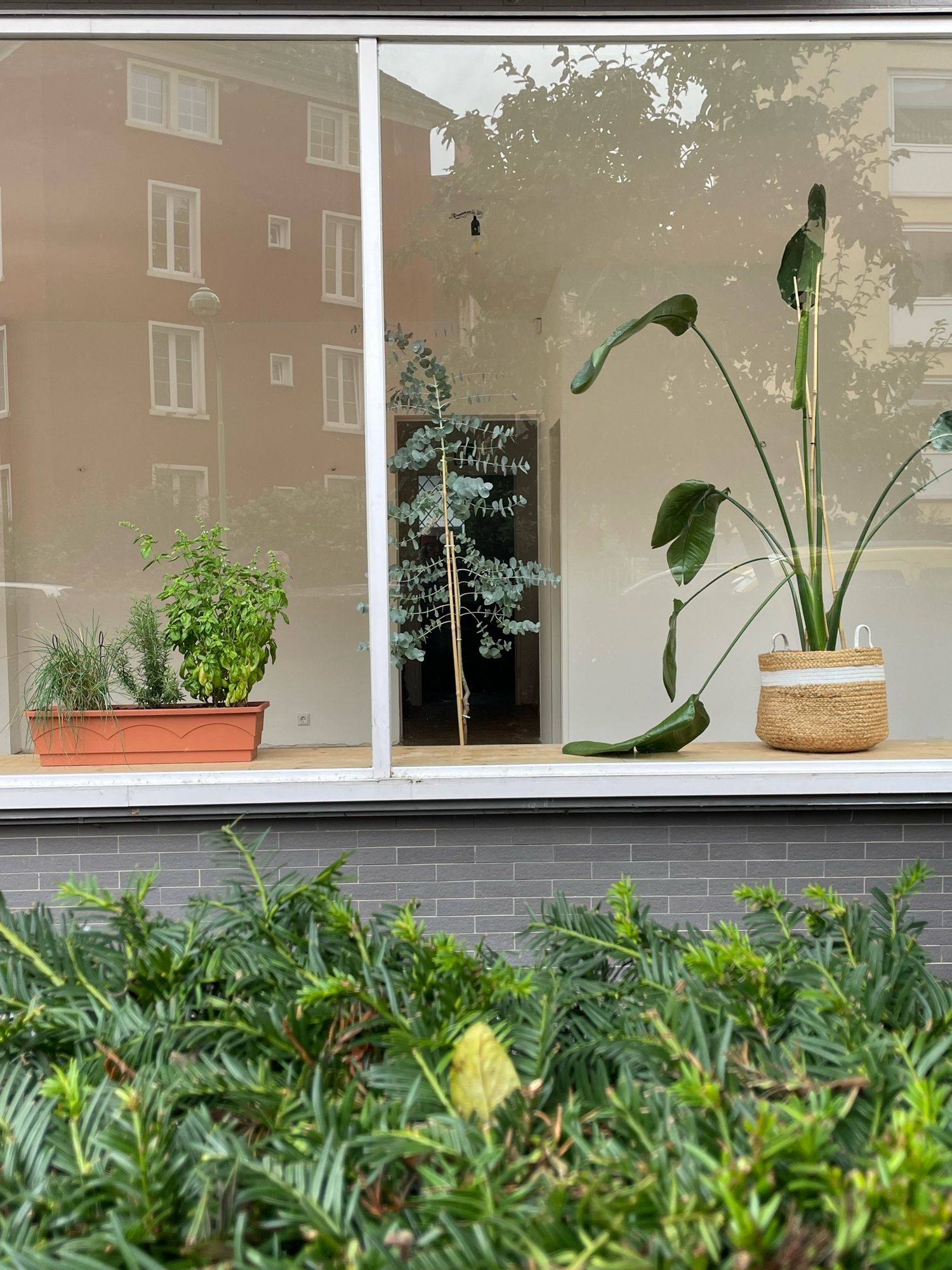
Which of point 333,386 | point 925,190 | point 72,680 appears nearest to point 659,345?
point 925,190

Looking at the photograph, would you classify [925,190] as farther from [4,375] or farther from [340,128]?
[4,375]

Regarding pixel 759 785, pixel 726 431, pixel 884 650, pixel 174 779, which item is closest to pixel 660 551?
pixel 726 431

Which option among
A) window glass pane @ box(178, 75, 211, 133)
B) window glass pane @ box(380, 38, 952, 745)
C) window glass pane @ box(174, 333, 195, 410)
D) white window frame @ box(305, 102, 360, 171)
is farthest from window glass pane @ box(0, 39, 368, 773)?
window glass pane @ box(380, 38, 952, 745)

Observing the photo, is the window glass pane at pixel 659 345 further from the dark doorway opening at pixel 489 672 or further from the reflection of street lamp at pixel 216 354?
the reflection of street lamp at pixel 216 354

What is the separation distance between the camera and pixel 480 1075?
24.5 inches

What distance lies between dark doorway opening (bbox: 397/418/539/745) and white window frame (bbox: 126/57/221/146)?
4.79 ft

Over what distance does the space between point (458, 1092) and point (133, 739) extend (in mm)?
2641

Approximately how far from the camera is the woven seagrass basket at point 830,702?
3070 mm

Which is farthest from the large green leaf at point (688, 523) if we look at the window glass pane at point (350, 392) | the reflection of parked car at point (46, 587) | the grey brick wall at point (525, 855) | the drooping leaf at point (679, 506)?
the reflection of parked car at point (46, 587)

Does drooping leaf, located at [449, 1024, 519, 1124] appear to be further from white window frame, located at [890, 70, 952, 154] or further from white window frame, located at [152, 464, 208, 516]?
white window frame, located at [152, 464, 208, 516]

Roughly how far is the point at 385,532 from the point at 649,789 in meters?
0.96

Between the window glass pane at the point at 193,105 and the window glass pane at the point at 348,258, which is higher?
the window glass pane at the point at 193,105

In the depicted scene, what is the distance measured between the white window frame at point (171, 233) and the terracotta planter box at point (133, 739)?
3083 millimetres

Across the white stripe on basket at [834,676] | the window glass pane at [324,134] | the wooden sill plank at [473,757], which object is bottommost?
the wooden sill plank at [473,757]
